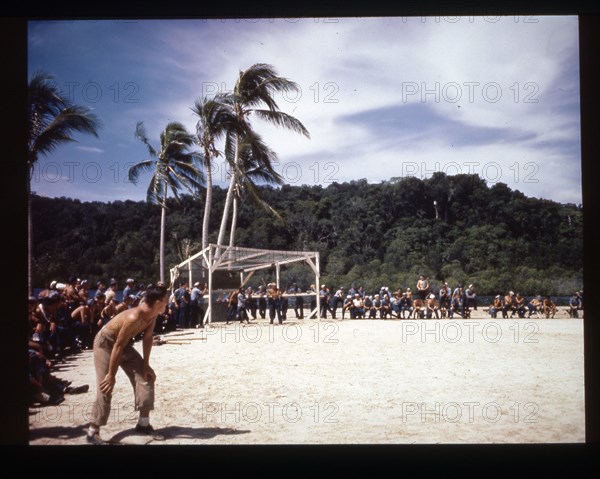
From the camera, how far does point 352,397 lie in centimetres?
406

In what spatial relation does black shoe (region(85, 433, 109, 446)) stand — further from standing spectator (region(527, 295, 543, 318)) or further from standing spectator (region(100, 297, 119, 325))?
standing spectator (region(527, 295, 543, 318))

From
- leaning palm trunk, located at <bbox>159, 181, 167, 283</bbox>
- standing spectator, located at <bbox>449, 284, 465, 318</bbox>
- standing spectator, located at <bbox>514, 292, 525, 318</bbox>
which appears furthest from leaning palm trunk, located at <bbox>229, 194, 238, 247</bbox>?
standing spectator, located at <bbox>514, 292, 525, 318</bbox>

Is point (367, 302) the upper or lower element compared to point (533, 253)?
lower

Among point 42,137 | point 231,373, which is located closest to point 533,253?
point 231,373

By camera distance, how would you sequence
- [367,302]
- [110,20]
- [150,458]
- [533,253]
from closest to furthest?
[150,458]
[110,20]
[533,253]
[367,302]

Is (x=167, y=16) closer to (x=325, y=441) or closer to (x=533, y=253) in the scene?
(x=325, y=441)

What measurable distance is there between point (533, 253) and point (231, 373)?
3569 millimetres

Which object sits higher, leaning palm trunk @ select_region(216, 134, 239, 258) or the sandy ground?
leaning palm trunk @ select_region(216, 134, 239, 258)

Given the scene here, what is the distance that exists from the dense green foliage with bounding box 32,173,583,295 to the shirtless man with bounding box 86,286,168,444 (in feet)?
4.63

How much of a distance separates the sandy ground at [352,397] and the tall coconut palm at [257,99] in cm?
240

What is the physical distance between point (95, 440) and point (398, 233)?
3.70 m

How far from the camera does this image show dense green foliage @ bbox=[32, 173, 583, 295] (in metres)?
4.45

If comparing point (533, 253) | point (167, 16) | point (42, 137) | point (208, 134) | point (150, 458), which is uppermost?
point (167, 16)

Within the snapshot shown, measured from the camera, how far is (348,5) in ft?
12.0
